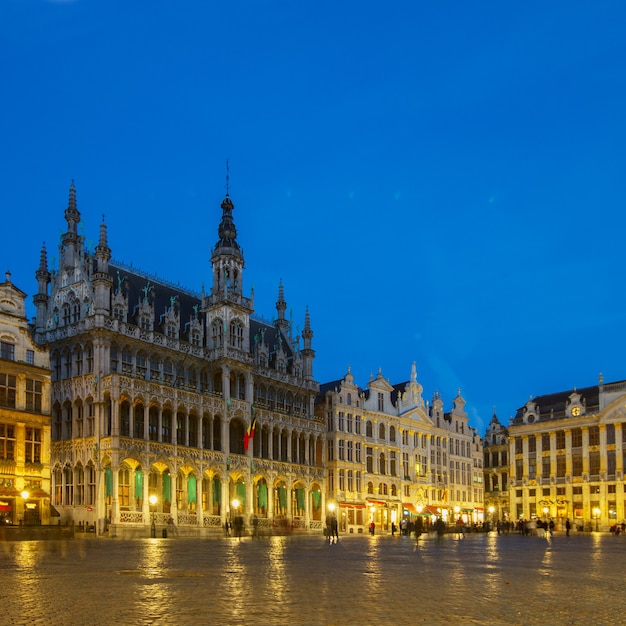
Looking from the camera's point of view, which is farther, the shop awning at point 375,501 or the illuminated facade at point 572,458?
the illuminated facade at point 572,458

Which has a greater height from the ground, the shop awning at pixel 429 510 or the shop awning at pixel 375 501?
the shop awning at pixel 375 501

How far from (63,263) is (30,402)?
15.7 meters

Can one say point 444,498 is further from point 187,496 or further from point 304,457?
point 187,496

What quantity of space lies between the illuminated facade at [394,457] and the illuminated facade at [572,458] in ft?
23.0

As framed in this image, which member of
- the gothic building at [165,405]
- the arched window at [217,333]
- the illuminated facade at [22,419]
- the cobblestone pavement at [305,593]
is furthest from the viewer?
the arched window at [217,333]

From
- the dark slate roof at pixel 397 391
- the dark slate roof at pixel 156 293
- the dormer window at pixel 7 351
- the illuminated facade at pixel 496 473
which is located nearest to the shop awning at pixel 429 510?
the dark slate roof at pixel 397 391

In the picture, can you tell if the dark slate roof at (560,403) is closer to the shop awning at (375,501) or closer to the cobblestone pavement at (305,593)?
the shop awning at (375,501)

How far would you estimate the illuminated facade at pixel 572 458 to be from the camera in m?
107

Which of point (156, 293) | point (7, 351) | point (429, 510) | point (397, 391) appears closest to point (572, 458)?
point (429, 510)

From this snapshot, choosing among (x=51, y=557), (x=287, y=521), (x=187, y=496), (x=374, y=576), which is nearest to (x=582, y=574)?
(x=374, y=576)

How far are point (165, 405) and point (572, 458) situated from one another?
209 ft

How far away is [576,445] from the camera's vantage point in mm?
111688

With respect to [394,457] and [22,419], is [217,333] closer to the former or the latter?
[22,419]

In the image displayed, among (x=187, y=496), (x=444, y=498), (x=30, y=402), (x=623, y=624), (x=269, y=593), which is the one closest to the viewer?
(x=623, y=624)
